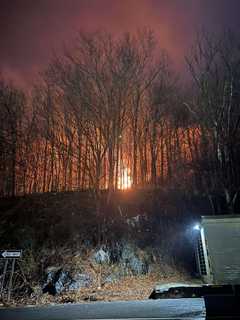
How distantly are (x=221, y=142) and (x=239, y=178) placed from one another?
2.99 metres

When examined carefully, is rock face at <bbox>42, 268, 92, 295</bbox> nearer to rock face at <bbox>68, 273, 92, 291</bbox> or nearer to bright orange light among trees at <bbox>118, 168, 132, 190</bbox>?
rock face at <bbox>68, 273, 92, 291</bbox>

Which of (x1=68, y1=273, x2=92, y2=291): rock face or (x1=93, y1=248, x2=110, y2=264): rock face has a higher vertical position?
(x1=93, y1=248, x2=110, y2=264): rock face

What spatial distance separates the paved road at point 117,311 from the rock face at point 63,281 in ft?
7.72

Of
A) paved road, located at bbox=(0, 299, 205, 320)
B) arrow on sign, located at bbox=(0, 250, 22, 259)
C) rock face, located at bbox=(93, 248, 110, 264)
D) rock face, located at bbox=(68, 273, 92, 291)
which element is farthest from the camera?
→ rock face, located at bbox=(93, 248, 110, 264)

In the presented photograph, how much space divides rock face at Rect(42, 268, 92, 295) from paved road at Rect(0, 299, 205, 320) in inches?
92.6

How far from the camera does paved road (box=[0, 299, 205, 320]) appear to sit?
233 inches

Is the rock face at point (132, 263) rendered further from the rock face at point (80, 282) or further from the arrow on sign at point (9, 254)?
the arrow on sign at point (9, 254)

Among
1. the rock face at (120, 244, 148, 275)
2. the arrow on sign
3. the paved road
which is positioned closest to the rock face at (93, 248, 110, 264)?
the rock face at (120, 244, 148, 275)

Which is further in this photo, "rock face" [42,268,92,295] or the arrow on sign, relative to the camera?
"rock face" [42,268,92,295]

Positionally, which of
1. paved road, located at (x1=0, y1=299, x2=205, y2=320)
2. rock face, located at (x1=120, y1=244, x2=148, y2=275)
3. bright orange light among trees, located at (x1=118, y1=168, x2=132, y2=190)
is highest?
bright orange light among trees, located at (x1=118, y1=168, x2=132, y2=190)

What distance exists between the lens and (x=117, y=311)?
6574 mm

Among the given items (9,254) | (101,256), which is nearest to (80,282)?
(101,256)

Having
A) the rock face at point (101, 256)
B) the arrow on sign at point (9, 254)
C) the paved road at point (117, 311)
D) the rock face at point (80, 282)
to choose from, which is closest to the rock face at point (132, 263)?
the rock face at point (101, 256)

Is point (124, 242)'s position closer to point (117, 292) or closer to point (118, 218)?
point (118, 218)
